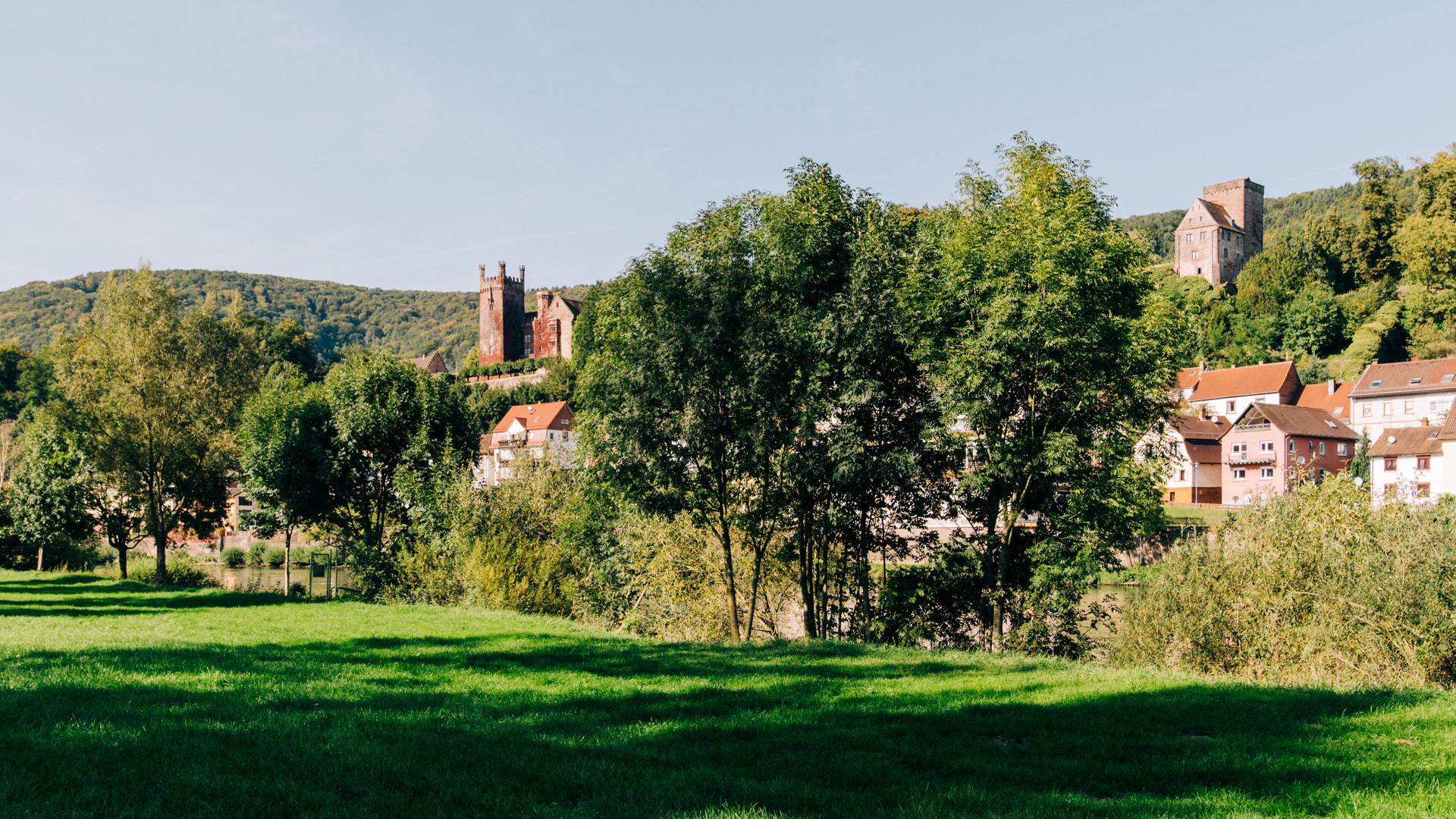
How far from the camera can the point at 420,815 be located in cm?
514

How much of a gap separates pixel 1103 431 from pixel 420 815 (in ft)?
57.1

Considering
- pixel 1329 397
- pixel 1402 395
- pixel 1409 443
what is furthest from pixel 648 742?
pixel 1329 397

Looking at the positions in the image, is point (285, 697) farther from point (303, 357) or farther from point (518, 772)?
point (303, 357)

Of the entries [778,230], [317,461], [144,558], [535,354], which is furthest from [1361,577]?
[535,354]

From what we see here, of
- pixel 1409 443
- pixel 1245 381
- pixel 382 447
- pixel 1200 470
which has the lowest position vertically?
pixel 1200 470

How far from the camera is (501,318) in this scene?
494 ft

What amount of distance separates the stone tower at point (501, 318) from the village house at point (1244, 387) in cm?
10597

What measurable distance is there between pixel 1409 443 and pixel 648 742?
68120 mm

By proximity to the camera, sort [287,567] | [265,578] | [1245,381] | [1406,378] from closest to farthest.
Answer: [287,567], [265,578], [1406,378], [1245,381]

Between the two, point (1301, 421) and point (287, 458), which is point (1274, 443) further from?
point (287, 458)

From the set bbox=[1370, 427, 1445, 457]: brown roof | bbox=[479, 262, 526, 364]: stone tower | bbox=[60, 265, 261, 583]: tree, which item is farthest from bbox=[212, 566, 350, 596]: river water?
bbox=[479, 262, 526, 364]: stone tower

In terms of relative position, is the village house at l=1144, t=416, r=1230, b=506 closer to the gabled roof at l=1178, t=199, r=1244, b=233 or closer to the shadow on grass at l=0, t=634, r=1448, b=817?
the shadow on grass at l=0, t=634, r=1448, b=817

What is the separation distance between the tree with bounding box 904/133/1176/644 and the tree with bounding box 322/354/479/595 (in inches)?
761

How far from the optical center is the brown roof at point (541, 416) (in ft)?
313
